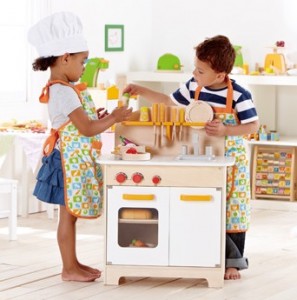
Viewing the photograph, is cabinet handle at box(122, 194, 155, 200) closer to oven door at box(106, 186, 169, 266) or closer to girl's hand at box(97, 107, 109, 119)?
oven door at box(106, 186, 169, 266)

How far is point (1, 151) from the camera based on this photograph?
487 cm

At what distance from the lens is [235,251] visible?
360 centimetres

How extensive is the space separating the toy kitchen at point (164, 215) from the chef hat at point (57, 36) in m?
0.43

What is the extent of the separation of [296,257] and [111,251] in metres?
1.05

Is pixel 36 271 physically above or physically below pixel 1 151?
below

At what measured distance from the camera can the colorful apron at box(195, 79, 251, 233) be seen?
140 inches

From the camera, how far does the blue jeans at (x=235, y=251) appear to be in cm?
359

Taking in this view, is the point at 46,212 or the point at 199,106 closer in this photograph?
the point at 199,106

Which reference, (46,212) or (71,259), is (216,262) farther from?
(46,212)

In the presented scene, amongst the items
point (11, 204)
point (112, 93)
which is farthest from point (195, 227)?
point (112, 93)

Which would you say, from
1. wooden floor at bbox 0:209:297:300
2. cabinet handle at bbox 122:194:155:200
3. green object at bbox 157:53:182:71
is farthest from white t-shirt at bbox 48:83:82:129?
green object at bbox 157:53:182:71

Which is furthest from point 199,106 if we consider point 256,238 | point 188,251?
point 256,238

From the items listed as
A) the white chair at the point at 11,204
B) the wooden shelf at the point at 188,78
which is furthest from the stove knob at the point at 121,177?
the wooden shelf at the point at 188,78

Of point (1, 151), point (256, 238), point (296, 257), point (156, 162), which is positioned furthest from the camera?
point (1, 151)
